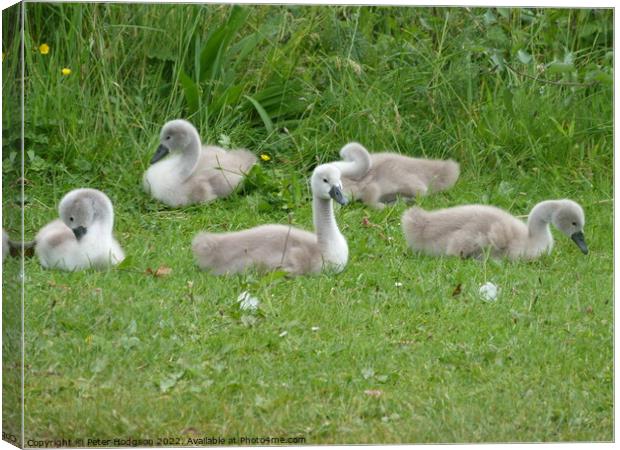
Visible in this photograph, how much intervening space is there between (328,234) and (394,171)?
34 centimetres

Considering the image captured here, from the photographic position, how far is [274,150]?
670 centimetres

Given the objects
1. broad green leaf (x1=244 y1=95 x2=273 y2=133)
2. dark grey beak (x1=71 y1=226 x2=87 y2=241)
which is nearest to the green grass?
broad green leaf (x1=244 y1=95 x2=273 y2=133)

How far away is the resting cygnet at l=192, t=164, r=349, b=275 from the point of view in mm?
6832

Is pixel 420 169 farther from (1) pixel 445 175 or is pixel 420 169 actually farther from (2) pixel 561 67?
(2) pixel 561 67

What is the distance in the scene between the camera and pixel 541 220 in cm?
698

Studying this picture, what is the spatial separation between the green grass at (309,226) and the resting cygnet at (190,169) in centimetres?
6

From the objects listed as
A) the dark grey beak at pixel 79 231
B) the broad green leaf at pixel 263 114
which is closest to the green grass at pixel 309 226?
the broad green leaf at pixel 263 114

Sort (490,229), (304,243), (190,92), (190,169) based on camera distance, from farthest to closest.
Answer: (490,229)
(304,243)
(190,169)
(190,92)

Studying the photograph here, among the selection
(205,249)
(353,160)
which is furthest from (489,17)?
(205,249)

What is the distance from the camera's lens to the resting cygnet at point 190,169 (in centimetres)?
654

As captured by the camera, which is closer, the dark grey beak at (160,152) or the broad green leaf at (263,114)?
the dark grey beak at (160,152)

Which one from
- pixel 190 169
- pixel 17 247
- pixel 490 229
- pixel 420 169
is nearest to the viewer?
pixel 17 247

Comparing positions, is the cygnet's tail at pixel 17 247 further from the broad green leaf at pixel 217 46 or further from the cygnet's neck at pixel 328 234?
the cygnet's neck at pixel 328 234

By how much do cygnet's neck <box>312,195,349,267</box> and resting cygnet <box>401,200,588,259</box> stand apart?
27 cm
